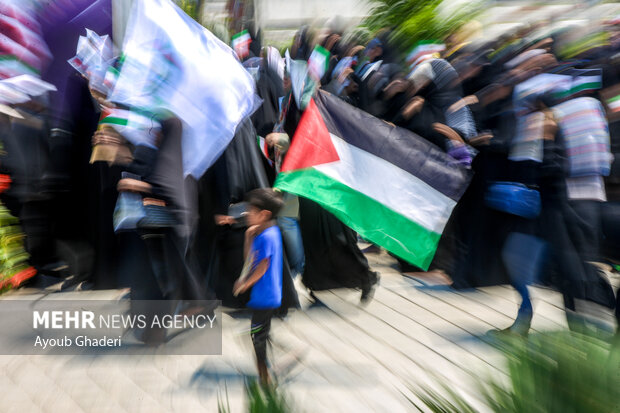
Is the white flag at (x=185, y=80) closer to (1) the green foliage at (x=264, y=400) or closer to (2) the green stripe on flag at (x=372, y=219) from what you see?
(2) the green stripe on flag at (x=372, y=219)

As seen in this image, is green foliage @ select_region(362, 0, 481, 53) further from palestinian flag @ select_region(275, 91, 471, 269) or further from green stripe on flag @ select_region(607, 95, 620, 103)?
green stripe on flag @ select_region(607, 95, 620, 103)

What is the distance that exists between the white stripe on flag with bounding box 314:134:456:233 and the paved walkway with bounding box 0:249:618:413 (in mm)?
889

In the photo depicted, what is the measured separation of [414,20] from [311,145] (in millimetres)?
4434

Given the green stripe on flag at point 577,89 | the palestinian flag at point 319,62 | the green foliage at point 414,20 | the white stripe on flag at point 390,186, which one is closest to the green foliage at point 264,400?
the white stripe on flag at point 390,186

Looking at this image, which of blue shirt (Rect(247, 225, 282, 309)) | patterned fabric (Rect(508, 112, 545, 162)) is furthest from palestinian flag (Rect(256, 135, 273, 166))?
patterned fabric (Rect(508, 112, 545, 162))

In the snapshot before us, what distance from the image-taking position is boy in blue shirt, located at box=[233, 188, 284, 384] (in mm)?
2947

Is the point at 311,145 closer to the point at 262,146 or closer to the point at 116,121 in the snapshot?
the point at 262,146

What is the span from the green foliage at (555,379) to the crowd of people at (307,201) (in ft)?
6.40

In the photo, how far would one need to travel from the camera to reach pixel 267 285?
2.98 m

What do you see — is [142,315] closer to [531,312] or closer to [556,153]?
[531,312]

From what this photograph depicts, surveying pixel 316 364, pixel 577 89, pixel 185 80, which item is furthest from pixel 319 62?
pixel 316 364

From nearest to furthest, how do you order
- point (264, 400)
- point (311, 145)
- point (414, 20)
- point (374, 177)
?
point (264, 400)
point (311, 145)
point (374, 177)
point (414, 20)

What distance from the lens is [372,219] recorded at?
148 inches

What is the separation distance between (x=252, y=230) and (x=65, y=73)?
248 centimetres
